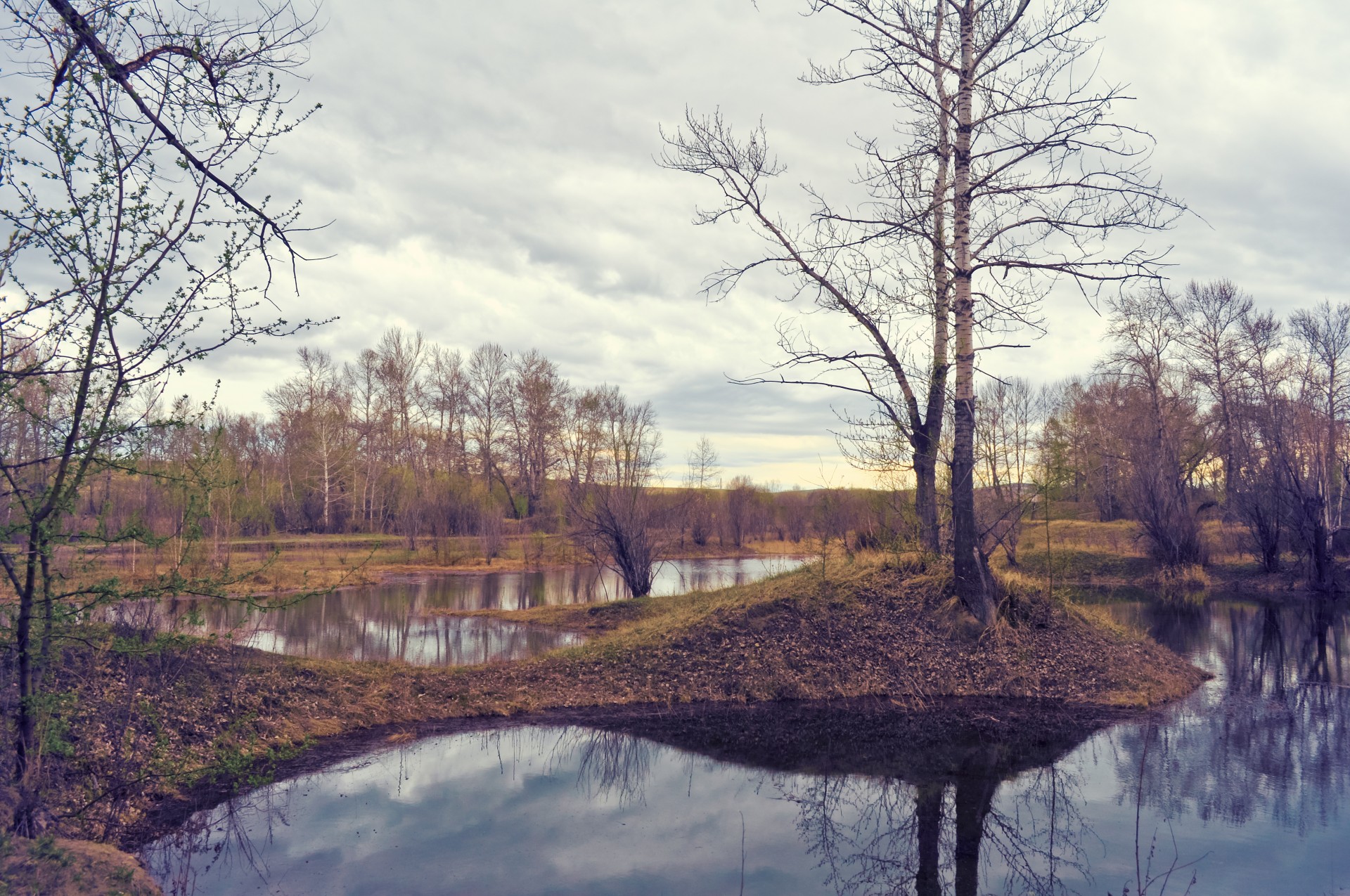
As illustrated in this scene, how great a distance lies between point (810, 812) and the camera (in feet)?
23.8

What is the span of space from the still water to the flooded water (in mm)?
2065

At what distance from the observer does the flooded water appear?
50.3 feet

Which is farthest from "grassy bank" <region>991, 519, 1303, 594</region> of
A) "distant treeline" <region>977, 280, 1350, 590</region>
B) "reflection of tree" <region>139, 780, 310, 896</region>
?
"reflection of tree" <region>139, 780, 310, 896</region>

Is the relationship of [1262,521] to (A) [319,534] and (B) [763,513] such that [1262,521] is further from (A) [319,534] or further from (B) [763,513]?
(A) [319,534]

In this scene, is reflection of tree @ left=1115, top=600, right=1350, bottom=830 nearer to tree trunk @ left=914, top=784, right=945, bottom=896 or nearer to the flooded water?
tree trunk @ left=914, top=784, right=945, bottom=896

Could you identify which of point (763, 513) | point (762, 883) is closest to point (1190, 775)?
point (762, 883)

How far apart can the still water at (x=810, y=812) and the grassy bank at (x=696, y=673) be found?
691 millimetres

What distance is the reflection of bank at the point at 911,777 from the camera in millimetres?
6102

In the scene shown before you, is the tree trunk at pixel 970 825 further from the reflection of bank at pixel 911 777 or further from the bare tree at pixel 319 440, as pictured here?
the bare tree at pixel 319 440

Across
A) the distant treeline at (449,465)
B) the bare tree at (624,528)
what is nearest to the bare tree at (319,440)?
the distant treeline at (449,465)

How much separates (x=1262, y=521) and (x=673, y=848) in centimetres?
2917

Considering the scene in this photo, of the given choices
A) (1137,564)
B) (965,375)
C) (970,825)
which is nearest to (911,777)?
(970,825)

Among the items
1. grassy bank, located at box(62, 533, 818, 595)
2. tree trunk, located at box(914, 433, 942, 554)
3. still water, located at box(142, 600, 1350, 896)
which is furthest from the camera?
grassy bank, located at box(62, 533, 818, 595)

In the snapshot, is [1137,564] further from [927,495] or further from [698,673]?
[698,673]
